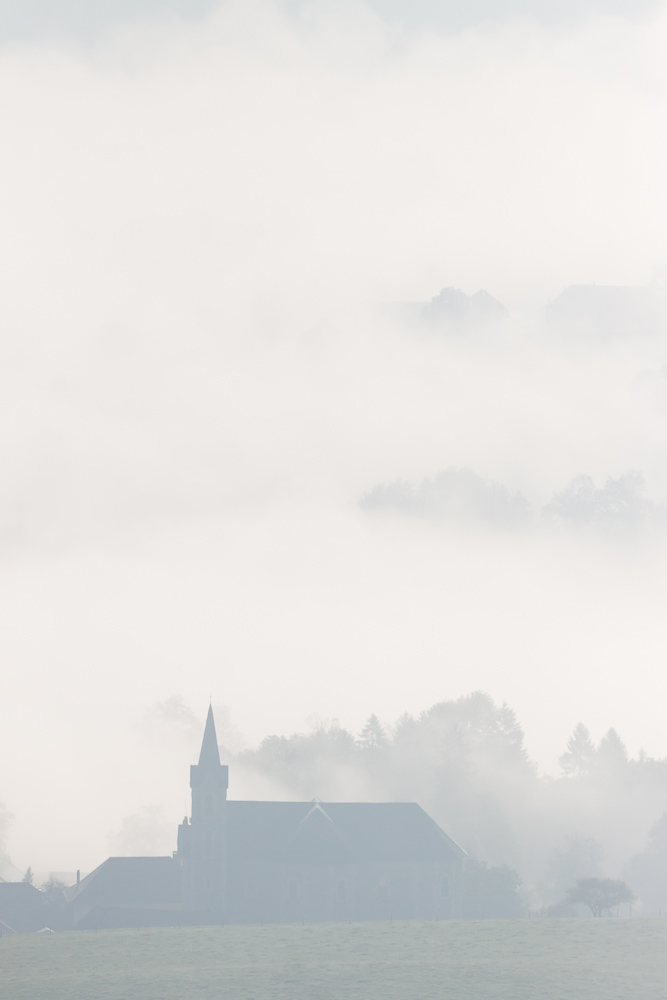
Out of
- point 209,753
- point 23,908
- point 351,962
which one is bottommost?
point 351,962

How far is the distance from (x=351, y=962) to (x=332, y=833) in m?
42.1

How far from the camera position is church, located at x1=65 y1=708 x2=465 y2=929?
4301 inches

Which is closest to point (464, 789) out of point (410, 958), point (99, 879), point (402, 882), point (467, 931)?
point (402, 882)

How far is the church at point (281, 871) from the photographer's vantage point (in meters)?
109

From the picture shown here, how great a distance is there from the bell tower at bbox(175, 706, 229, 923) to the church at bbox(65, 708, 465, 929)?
Result: 9 centimetres

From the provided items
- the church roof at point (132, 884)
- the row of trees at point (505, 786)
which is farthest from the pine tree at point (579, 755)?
the church roof at point (132, 884)

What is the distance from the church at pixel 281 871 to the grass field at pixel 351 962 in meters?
24.7

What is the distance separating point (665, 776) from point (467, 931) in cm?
8318

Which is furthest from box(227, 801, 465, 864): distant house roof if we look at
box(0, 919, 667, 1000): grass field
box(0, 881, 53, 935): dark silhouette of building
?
box(0, 919, 667, 1000): grass field

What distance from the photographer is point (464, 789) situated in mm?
152250

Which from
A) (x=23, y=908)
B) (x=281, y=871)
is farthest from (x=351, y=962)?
(x=23, y=908)

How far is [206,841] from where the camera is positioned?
112000 mm

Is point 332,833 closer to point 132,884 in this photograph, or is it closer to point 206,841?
point 206,841

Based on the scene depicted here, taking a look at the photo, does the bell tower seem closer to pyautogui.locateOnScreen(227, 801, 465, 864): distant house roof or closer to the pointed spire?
the pointed spire
